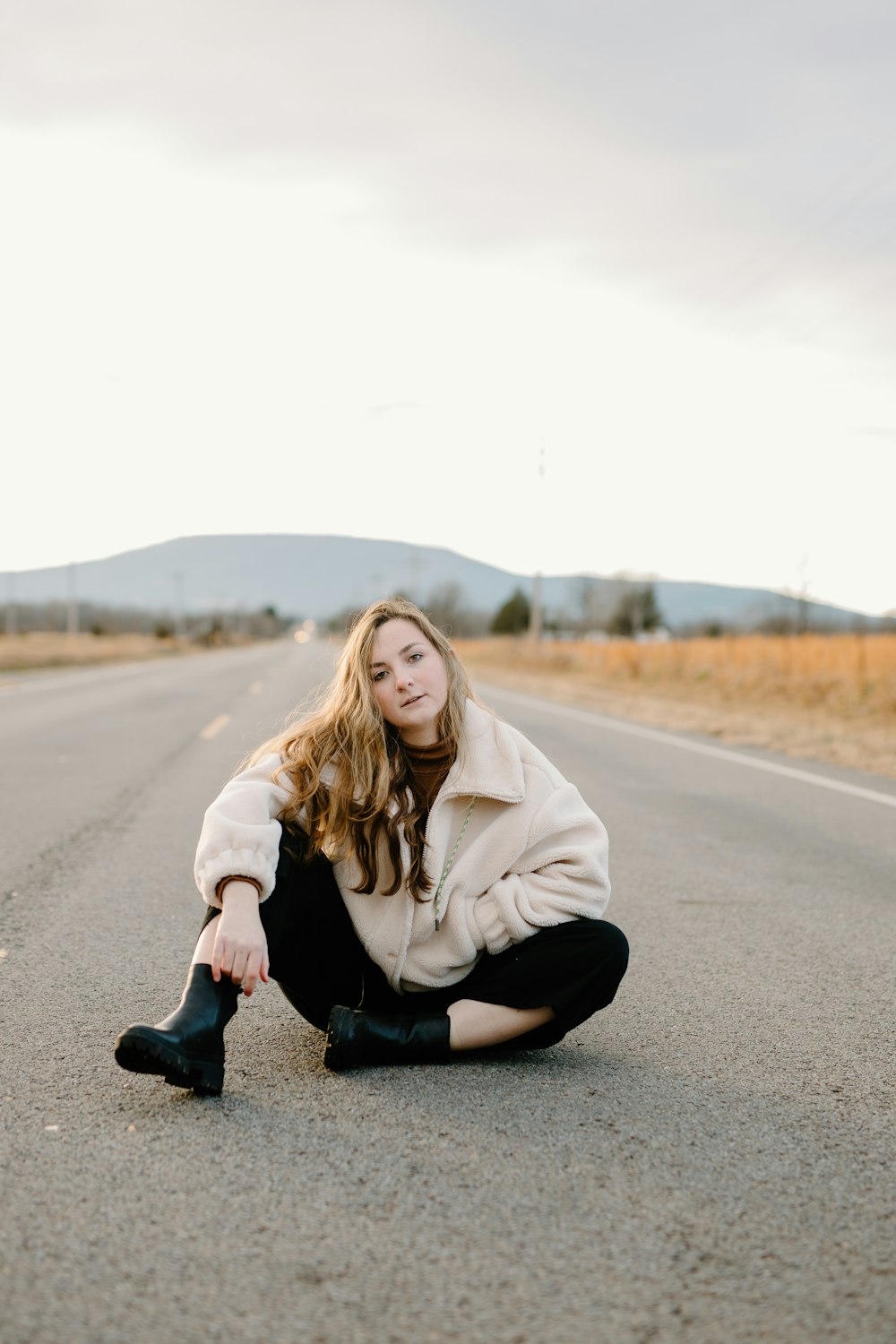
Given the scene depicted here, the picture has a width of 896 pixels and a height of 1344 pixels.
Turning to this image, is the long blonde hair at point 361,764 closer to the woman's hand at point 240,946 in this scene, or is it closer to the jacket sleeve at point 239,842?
the jacket sleeve at point 239,842

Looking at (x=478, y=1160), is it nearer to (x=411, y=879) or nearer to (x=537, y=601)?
(x=411, y=879)

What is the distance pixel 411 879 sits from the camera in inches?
121

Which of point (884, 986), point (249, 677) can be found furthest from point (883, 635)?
point (884, 986)

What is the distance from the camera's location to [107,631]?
86.5m

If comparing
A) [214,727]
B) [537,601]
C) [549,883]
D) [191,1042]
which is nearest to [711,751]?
[214,727]

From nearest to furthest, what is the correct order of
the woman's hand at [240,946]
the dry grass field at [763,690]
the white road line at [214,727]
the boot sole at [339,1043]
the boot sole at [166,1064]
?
the boot sole at [166,1064]
the woman's hand at [240,946]
the boot sole at [339,1043]
the white road line at [214,727]
the dry grass field at [763,690]

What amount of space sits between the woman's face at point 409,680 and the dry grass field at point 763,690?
7.79m

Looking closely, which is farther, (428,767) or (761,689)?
(761,689)

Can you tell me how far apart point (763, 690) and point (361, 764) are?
57.2 feet

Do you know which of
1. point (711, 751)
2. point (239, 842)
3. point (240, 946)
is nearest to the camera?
point (240, 946)

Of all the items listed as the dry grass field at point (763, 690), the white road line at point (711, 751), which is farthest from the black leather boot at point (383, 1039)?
the dry grass field at point (763, 690)

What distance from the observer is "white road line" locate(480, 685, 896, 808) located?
8984 millimetres

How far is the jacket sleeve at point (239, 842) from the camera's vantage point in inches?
115

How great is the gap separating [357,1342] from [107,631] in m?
88.4
